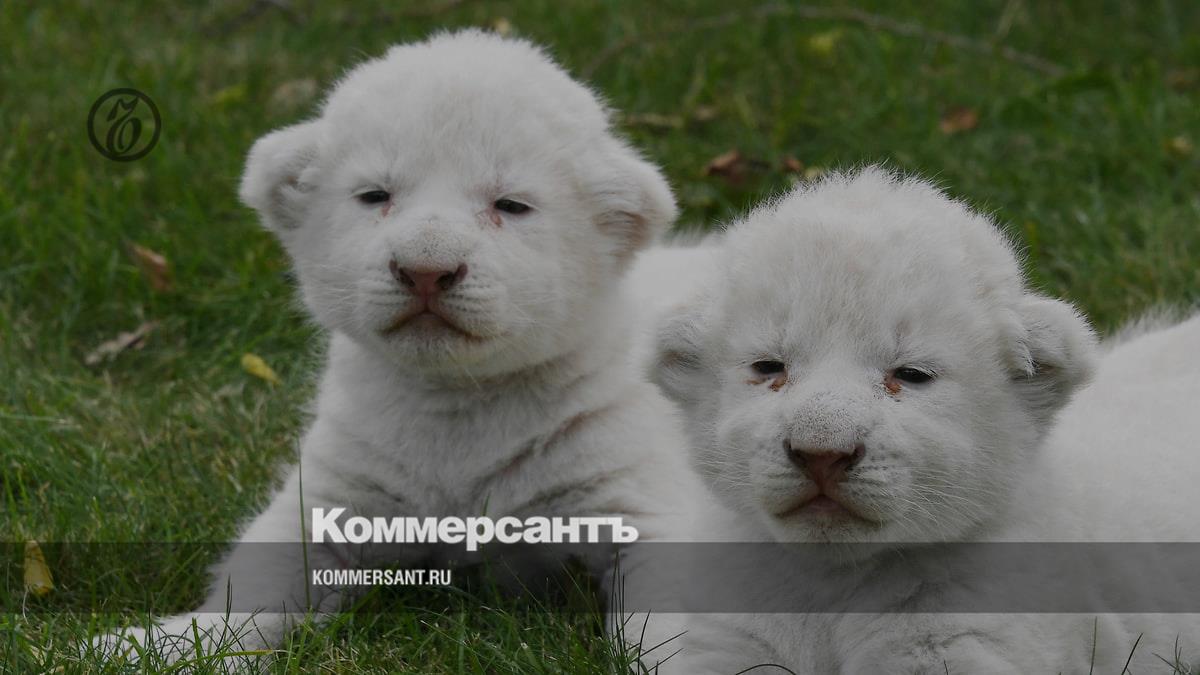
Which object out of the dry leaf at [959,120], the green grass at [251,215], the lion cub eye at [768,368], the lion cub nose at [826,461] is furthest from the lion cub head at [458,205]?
the dry leaf at [959,120]

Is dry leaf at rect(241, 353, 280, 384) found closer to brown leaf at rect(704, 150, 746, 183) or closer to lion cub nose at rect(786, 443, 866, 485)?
brown leaf at rect(704, 150, 746, 183)

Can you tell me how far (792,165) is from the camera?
303 inches

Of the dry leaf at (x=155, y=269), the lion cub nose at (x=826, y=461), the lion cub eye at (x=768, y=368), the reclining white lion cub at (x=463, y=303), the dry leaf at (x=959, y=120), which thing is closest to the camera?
the lion cub nose at (x=826, y=461)

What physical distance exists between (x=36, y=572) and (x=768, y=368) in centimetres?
255

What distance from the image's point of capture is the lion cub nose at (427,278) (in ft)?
14.6

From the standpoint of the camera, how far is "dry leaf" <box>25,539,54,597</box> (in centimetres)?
482

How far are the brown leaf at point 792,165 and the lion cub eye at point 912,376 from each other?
411 cm

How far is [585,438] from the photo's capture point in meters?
5.01

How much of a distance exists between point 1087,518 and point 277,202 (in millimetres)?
2749

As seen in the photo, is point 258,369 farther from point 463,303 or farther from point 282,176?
point 463,303

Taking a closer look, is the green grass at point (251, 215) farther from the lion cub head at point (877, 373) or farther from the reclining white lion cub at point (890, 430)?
the lion cub head at point (877, 373)

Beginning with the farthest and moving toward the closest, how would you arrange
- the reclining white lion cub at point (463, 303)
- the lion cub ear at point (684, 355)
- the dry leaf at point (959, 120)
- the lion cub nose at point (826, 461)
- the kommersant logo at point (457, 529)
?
the dry leaf at point (959, 120), the kommersant logo at point (457, 529), the reclining white lion cub at point (463, 303), the lion cub ear at point (684, 355), the lion cub nose at point (826, 461)

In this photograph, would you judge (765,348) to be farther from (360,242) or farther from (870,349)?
(360,242)

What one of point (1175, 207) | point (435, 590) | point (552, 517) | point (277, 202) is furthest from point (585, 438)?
point (1175, 207)
